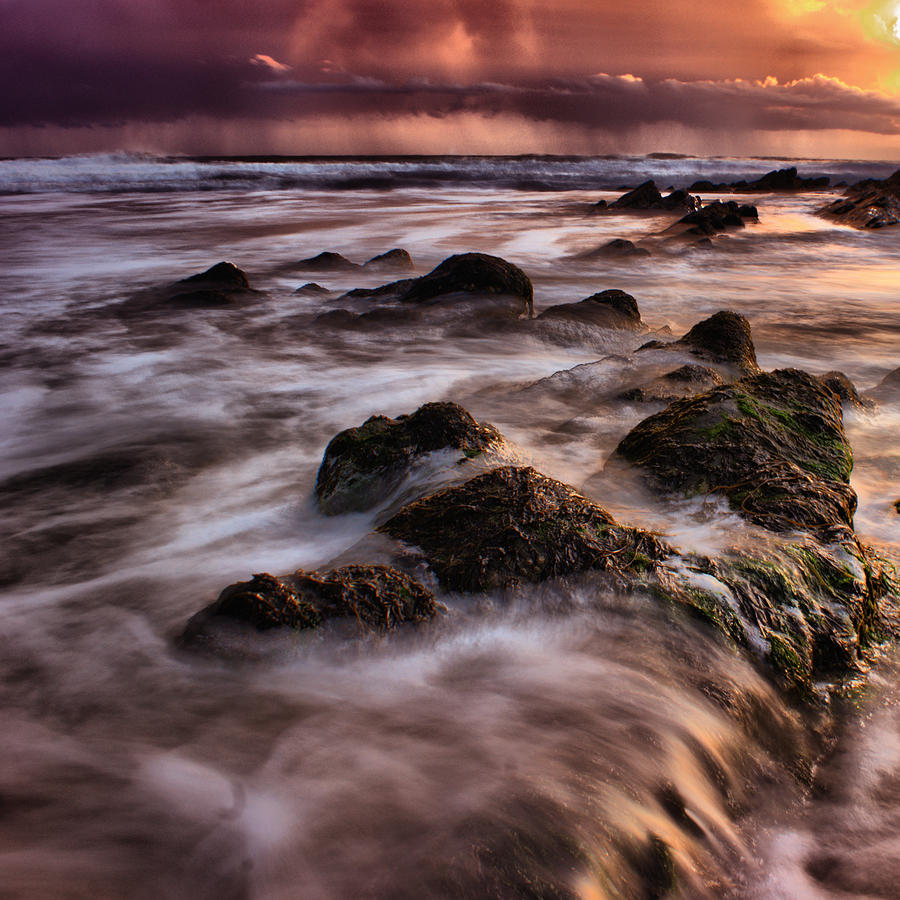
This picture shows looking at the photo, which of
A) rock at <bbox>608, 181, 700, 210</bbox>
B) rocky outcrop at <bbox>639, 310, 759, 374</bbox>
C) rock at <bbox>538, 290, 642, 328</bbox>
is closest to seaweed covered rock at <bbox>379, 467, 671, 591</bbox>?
rocky outcrop at <bbox>639, 310, 759, 374</bbox>

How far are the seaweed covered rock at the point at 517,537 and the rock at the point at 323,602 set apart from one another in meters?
0.17

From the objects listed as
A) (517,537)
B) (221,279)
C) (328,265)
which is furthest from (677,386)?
(328,265)

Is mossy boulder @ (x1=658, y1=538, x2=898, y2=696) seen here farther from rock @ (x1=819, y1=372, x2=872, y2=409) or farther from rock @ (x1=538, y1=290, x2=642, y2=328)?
rock @ (x1=538, y1=290, x2=642, y2=328)

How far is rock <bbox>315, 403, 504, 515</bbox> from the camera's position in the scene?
3.19 m

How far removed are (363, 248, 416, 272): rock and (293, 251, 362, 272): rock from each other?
0.30 m

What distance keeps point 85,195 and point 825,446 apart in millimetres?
32564

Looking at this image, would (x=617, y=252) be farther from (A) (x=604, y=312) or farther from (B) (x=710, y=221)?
(A) (x=604, y=312)

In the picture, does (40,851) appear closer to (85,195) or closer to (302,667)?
(302,667)

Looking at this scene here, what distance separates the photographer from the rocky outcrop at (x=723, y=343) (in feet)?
17.0

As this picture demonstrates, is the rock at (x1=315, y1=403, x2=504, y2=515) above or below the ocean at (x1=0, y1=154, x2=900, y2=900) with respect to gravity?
above

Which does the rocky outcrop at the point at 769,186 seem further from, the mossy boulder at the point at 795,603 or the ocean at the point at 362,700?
the mossy boulder at the point at 795,603

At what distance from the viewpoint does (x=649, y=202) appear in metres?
25.2

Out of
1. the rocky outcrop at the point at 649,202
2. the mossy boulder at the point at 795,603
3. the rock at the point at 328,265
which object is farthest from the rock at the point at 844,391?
the rocky outcrop at the point at 649,202

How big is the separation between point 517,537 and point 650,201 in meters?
25.8
